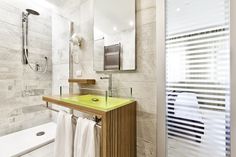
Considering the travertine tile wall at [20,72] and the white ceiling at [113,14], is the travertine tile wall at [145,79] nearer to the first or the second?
the white ceiling at [113,14]

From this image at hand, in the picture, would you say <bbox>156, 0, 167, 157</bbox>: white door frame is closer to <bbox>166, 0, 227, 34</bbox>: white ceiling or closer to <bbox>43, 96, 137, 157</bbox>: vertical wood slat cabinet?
<bbox>166, 0, 227, 34</bbox>: white ceiling

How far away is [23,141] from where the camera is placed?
1.30 metres

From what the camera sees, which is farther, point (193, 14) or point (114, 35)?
point (114, 35)

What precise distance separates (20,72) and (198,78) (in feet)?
A: 5.98

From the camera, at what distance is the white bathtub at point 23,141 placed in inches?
44.3

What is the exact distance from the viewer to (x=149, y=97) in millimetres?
961

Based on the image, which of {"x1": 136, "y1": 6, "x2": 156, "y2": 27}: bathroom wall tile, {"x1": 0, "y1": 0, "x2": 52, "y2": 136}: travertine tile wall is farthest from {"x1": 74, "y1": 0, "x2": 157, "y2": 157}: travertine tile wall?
{"x1": 0, "y1": 0, "x2": 52, "y2": 136}: travertine tile wall

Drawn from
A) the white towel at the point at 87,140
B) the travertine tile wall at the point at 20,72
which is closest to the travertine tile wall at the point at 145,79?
the white towel at the point at 87,140

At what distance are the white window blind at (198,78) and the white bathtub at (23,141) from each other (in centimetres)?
122

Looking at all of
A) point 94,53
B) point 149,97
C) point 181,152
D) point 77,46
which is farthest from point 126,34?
point 181,152

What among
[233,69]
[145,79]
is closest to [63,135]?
[145,79]

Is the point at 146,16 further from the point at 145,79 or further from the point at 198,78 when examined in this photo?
the point at 198,78

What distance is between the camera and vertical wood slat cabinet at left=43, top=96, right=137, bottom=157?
0.72m

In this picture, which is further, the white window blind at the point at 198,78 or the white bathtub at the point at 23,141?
the white bathtub at the point at 23,141
